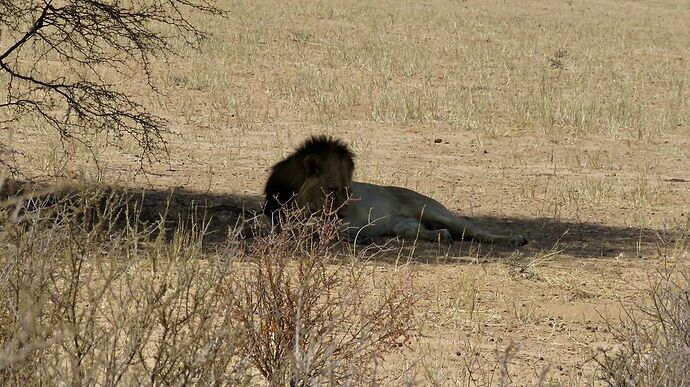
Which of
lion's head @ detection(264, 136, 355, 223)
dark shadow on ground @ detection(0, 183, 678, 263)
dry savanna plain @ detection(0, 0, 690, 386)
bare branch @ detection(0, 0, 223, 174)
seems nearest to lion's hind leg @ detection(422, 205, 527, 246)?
dark shadow on ground @ detection(0, 183, 678, 263)

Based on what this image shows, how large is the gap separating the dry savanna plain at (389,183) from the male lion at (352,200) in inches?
12.3

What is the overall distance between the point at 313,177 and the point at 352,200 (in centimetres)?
56

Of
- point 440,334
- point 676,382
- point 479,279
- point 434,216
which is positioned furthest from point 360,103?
point 676,382

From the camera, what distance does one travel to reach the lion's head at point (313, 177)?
10.4 meters

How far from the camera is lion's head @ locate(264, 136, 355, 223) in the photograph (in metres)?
10.4

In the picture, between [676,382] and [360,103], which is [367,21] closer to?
[360,103]

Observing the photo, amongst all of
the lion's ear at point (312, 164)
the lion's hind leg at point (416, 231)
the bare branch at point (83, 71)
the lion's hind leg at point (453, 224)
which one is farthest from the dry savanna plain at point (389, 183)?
the lion's ear at point (312, 164)

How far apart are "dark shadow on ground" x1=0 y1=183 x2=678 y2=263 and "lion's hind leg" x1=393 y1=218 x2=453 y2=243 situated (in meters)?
0.14

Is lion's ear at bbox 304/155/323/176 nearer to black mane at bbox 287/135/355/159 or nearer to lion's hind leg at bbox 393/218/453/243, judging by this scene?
black mane at bbox 287/135/355/159

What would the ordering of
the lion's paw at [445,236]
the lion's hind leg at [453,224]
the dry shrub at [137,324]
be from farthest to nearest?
the lion's hind leg at [453,224], the lion's paw at [445,236], the dry shrub at [137,324]

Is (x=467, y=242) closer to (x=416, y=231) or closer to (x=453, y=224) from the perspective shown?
(x=453, y=224)

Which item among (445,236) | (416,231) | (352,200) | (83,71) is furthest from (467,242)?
(83,71)

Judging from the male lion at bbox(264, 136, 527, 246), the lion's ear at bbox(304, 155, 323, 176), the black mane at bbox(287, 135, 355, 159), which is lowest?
the male lion at bbox(264, 136, 527, 246)

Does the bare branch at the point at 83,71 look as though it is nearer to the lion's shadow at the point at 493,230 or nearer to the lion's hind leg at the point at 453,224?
the lion's shadow at the point at 493,230
